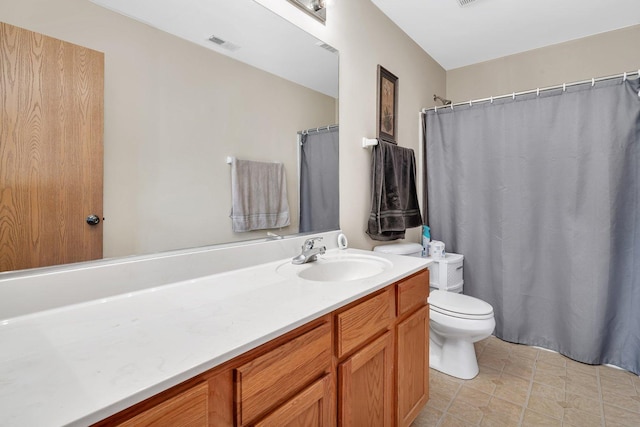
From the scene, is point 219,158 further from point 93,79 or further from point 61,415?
point 61,415

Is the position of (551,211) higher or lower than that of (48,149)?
lower

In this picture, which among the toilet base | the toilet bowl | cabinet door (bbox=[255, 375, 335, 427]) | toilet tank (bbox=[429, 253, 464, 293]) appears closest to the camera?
cabinet door (bbox=[255, 375, 335, 427])

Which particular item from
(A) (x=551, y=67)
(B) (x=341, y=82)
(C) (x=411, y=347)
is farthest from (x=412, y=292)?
(A) (x=551, y=67)

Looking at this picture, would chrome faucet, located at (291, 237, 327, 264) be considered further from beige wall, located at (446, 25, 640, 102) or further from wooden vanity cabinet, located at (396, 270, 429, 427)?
beige wall, located at (446, 25, 640, 102)

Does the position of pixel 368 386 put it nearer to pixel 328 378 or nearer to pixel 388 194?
pixel 328 378

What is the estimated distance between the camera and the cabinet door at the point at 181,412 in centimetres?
50

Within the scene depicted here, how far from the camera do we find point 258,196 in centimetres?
134

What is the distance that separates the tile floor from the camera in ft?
4.96

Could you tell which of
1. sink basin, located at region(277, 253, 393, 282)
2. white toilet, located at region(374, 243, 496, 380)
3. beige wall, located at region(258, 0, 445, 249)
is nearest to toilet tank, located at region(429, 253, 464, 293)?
white toilet, located at region(374, 243, 496, 380)

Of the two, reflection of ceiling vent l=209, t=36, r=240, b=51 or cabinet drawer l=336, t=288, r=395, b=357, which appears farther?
reflection of ceiling vent l=209, t=36, r=240, b=51

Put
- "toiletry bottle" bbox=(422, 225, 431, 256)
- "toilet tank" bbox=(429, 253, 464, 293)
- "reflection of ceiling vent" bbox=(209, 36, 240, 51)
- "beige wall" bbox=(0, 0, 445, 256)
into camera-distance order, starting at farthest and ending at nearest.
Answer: "toiletry bottle" bbox=(422, 225, 431, 256) → "toilet tank" bbox=(429, 253, 464, 293) → "reflection of ceiling vent" bbox=(209, 36, 240, 51) → "beige wall" bbox=(0, 0, 445, 256)

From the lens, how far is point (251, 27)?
1.30 meters

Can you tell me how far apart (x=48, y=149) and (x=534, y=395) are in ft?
7.94

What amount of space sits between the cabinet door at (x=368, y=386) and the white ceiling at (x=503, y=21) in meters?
2.12
